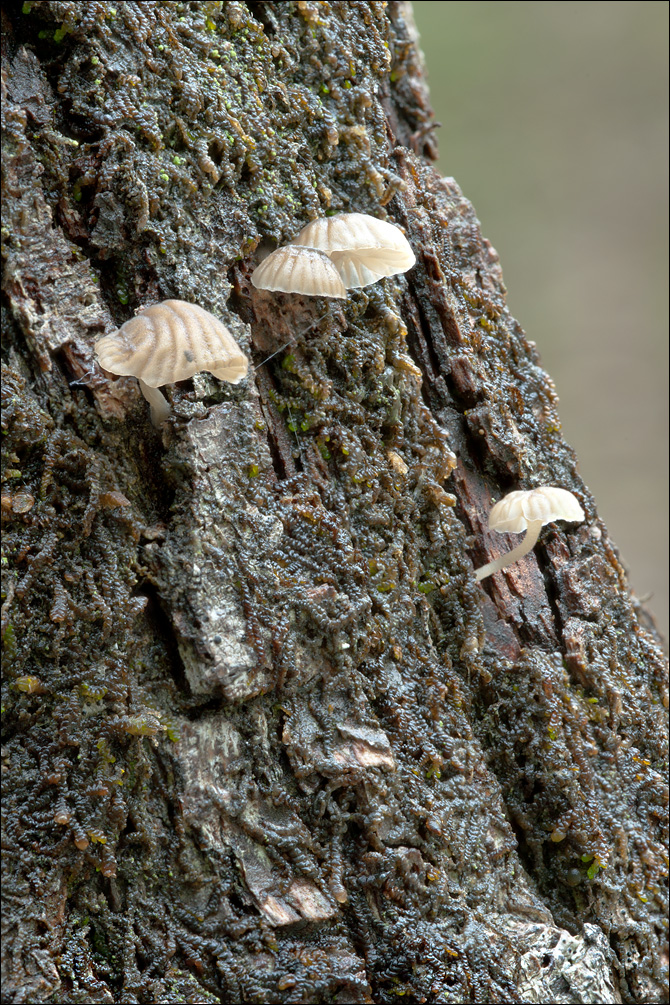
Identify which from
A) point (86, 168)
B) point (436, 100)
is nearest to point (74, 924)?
point (86, 168)

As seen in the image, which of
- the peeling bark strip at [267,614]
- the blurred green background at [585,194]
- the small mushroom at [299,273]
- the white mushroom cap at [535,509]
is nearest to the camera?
the peeling bark strip at [267,614]

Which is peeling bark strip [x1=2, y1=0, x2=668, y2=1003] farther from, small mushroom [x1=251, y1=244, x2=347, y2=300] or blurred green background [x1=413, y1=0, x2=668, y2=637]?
blurred green background [x1=413, y1=0, x2=668, y2=637]

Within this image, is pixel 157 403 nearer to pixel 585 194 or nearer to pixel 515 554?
pixel 515 554

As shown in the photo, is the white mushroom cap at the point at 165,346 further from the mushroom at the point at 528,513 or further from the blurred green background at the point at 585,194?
the blurred green background at the point at 585,194

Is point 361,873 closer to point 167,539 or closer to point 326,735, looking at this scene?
point 326,735

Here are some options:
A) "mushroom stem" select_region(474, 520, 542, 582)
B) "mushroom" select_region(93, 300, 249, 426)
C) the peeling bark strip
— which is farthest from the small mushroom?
"mushroom stem" select_region(474, 520, 542, 582)

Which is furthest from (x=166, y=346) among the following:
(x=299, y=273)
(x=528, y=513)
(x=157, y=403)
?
(x=528, y=513)

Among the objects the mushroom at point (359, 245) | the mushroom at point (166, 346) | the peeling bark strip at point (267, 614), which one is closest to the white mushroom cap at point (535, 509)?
the peeling bark strip at point (267, 614)
